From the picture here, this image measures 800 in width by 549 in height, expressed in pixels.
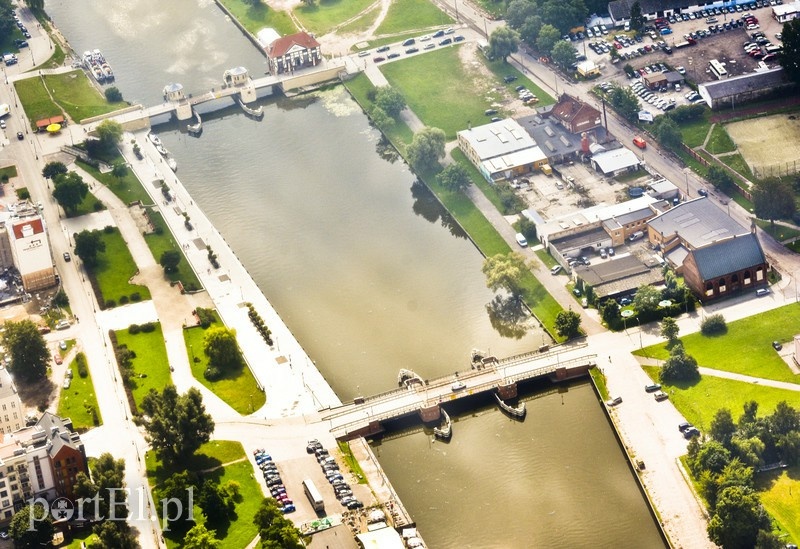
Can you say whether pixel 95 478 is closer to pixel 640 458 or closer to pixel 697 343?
pixel 640 458

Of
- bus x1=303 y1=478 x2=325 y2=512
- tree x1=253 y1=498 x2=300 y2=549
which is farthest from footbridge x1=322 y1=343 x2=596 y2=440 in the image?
tree x1=253 y1=498 x2=300 y2=549

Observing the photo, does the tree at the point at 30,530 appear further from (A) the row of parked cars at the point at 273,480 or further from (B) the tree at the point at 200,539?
(A) the row of parked cars at the point at 273,480

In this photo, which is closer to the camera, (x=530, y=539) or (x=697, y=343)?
(x=530, y=539)

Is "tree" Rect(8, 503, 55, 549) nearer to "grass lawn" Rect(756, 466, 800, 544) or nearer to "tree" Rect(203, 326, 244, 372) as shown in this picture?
"tree" Rect(203, 326, 244, 372)

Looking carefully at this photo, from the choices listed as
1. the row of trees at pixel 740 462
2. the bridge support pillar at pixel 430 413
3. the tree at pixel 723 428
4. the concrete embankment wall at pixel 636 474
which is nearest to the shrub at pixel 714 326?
the concrete embankment wall at pixel 636 474

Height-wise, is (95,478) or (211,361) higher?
(211,361)

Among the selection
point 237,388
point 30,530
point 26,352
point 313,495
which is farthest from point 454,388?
point 26,352

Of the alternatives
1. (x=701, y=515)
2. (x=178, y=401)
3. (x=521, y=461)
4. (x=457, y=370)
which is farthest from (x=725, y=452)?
(x=178, y=401)
